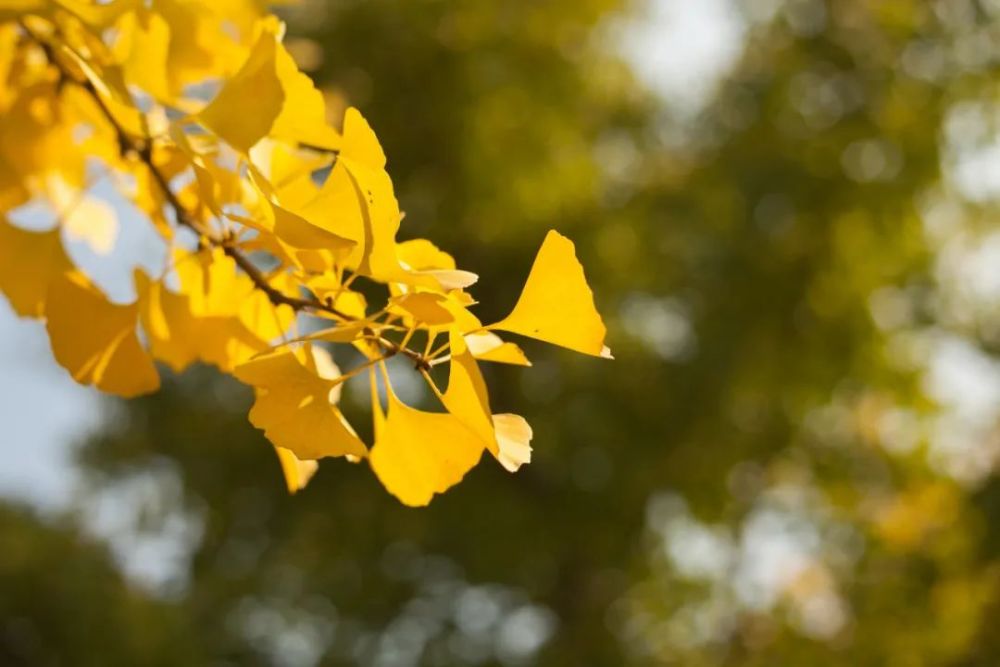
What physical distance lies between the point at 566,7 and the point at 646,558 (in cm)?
154

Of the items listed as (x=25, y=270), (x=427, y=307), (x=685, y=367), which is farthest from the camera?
(x=685, y=367)

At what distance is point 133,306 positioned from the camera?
11.0 inches

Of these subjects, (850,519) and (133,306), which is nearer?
(133,306)

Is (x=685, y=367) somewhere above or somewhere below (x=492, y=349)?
above

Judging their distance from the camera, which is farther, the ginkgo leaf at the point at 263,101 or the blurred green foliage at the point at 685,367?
the blurred green foliage at the point at 685,367

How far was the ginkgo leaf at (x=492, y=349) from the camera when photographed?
209 mm

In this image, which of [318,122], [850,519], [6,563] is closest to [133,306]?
[318,122]

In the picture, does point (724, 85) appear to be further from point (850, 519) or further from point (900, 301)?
point (850, 519)

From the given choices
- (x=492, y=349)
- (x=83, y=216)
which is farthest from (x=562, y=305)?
(x=83, y=216)

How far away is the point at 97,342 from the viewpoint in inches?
10.4

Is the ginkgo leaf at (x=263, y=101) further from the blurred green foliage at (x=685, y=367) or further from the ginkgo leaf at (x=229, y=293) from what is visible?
the blurred green foliage at (x=685, y=367)

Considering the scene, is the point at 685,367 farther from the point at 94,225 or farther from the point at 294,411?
the point at 294,411

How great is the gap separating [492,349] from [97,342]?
0.11 meters

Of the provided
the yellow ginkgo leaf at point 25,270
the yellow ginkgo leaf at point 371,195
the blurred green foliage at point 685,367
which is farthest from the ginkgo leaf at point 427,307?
the blurred green foliage at point 685,367
